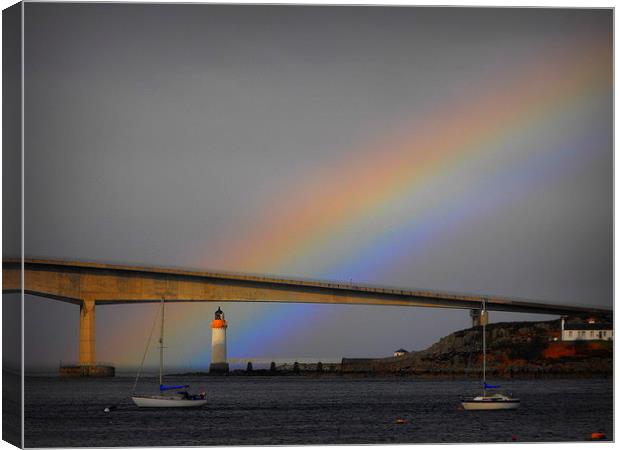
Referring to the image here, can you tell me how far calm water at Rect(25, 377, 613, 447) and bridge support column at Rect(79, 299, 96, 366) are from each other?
29.4 inches

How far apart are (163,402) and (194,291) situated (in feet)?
15.9

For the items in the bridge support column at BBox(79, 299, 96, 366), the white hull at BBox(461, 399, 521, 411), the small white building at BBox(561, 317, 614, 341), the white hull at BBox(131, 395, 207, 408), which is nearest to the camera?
the white hull at BBox(461, 399, 521, 411)

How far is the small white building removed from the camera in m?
38.2

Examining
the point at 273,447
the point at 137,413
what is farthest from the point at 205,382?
the point at 273,447

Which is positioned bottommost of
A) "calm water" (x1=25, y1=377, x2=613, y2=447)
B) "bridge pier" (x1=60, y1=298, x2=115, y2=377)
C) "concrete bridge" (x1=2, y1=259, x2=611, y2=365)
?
"calm water" (x1=25, y1=377, x2=613, y2=447)

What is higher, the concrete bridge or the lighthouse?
the concrete bridge

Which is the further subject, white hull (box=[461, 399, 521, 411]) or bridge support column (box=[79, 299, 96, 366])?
bridge support column (box=[79, 299, 96, 366])

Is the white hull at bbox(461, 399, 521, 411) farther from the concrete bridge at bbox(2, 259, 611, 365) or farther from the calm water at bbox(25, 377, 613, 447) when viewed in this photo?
the concrete bridge at bbox(2, 259, 611, 365)

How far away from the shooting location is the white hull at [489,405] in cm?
2628

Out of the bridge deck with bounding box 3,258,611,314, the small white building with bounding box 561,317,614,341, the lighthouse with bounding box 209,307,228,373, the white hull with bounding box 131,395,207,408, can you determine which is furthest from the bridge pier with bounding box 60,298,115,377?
the small white building with bounding box 561,317,614,341

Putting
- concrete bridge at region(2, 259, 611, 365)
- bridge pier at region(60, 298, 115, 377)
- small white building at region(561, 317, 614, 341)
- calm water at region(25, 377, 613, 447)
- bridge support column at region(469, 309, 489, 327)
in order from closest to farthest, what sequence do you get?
1. calm water at region(25, 377, 613, 447)
2. concrete bridge at region(2, 259, 611, 365)
3. bridge pier at region(60, 298, 115, 377)
4. bridge support column at region(469, 309, 489, 327)
5. small white building at region(561, 317, 614, 341)

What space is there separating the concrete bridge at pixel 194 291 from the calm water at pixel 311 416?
5.87 feet

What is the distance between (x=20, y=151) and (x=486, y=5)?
525 cm

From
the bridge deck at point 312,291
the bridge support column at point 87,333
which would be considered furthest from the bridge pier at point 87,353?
the bridge deck at point 312,291
